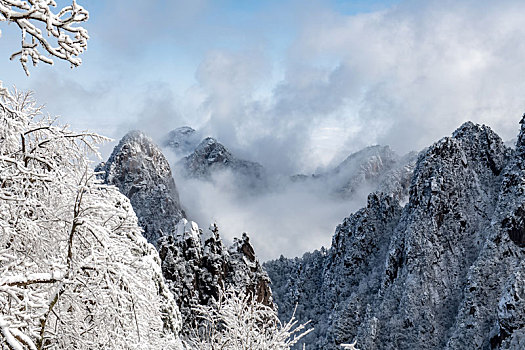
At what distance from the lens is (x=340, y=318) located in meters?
96.7

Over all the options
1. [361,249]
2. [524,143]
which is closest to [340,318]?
[361,249]

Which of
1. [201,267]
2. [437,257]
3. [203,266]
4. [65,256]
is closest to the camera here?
[65,256]

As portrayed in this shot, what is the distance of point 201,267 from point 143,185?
8503cm

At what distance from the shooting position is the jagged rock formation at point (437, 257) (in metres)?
81.8

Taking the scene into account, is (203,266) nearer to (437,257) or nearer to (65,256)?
(65,256)

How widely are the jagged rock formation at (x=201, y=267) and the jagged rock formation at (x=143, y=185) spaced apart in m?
73.5

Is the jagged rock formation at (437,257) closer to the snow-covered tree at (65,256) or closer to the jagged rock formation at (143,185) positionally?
the jagged rock formation at (143,185)

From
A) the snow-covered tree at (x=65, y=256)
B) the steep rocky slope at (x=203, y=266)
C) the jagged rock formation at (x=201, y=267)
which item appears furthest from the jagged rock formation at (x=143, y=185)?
the snow-covered tree at (x=65, y=256)

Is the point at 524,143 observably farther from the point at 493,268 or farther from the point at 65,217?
the point at 65,217

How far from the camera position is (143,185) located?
119 meters

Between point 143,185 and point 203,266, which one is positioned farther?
point 143,185

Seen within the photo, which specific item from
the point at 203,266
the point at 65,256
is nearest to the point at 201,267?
the point at 203,266

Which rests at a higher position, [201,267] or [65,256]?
[201,267]

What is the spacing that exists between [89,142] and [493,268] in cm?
9061
